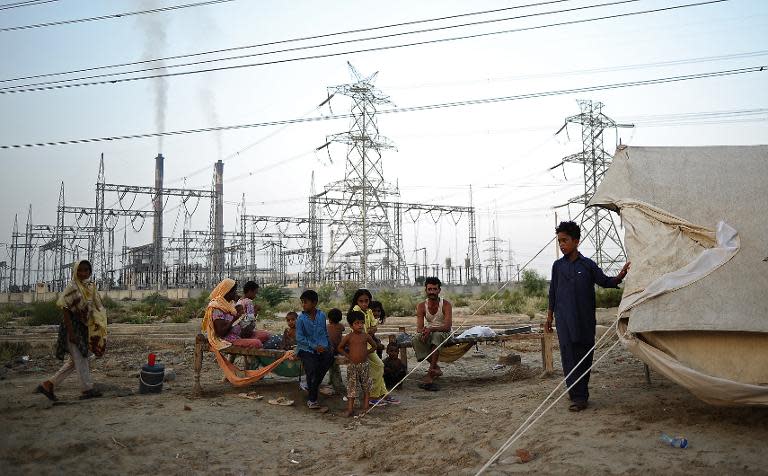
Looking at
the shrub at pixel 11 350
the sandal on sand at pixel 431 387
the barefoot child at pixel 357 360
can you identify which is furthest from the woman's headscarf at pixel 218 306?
the shrub at pixel 11 350

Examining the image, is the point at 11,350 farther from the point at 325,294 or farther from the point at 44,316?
the point at 325,294

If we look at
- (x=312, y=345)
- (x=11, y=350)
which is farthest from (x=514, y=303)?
(x=312, y=345)

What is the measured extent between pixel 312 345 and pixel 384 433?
60.4 inches

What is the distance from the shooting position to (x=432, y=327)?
7.98 metres

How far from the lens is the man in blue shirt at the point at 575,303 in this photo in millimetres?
5314

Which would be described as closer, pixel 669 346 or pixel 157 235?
pixel 669 346

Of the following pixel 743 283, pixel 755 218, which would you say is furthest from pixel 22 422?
pixel 755 218

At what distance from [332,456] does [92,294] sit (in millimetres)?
4160

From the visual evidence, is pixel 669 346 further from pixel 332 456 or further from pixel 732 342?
pixel 332 456

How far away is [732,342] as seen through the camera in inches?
160

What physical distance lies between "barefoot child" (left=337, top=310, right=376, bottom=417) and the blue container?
2.65 metres

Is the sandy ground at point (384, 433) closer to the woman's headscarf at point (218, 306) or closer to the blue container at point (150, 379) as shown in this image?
the blue container at point (150, 379)

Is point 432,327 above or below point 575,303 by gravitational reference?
Answer: below

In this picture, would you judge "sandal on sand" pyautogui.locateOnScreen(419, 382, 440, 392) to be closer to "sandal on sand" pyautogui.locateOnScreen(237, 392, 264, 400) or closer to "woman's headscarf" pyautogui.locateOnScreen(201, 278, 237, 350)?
"sandal on sand" pyautogui.locateOnScreen(237, 392, 264, 400)
